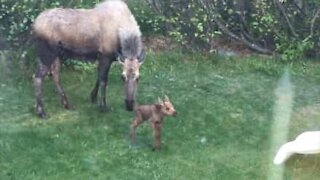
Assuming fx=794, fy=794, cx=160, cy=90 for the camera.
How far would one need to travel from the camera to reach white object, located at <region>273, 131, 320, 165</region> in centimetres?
764

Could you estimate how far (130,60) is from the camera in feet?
27.0

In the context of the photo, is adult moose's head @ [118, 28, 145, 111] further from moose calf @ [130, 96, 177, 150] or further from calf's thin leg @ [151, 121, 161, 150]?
calf's thin leg @ [151, 121, 161, 150]

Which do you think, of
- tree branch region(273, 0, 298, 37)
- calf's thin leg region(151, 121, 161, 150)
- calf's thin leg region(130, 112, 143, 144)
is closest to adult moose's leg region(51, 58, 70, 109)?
calf's thin leg region(130, 112, 143, 144)

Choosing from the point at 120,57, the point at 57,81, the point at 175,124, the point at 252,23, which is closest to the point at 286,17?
the point at 252,23

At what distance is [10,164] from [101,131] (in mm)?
1201

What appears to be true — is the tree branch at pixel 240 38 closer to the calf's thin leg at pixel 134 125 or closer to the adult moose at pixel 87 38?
the adult moose at pixel 87 38

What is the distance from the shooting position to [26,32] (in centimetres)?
1015

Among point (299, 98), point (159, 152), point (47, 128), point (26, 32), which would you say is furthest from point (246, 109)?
point (26, 32)

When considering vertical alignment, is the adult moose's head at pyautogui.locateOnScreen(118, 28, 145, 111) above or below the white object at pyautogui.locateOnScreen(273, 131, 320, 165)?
above

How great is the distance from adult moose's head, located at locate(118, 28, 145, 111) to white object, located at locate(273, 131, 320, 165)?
1.68 meters

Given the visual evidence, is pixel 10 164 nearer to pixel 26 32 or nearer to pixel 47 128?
pixel 47 128

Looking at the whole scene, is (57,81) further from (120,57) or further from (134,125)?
(134,125)

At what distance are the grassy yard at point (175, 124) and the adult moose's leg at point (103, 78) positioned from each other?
11 cm

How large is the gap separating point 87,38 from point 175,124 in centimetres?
134
